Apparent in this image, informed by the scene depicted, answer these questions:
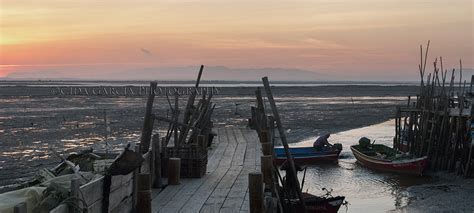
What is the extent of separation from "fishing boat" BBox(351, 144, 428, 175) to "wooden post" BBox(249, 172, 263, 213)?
12.4 meters

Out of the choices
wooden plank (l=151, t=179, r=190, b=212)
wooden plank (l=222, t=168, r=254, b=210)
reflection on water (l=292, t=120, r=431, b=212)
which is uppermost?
wooden plank (l=222, t=168, r=254, b=210)

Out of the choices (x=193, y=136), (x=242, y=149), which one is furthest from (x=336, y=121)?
(x=193, y=136)

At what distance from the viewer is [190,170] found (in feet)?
41.8

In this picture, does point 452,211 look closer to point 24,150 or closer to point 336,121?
point 24,150

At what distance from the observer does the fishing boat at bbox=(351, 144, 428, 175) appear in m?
19.9

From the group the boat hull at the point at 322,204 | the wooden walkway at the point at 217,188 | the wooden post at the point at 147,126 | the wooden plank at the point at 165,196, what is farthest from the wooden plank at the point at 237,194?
the wooden post at the point at 147,126

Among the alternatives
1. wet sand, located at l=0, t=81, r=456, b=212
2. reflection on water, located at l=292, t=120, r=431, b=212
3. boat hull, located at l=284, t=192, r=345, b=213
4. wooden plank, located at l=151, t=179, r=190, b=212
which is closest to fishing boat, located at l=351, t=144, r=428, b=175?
reflection on water, located at l=292, t=120, r=431, b=212

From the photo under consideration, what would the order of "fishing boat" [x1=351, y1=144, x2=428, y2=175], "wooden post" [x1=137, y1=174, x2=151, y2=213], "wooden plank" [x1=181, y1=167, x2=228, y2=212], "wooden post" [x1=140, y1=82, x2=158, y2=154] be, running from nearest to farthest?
"wooden post" [x1=137, y1=174, x2=151, y2=213] < "wooden plank" [x1=181, y1=167, x2=228, y2=212] < "wooden post" [x1=140, y1=82, x2=158, y2=154] < "fishing boat" [x1=351, y1=144, x2=428, y2=175]

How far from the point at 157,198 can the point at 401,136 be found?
19.1 m

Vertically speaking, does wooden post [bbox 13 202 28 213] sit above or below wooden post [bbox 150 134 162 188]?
above

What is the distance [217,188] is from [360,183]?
8.68 metres

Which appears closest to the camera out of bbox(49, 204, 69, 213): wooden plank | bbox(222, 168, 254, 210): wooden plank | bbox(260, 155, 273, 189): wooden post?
bbox(49, 204, 69, 213): wooden plank

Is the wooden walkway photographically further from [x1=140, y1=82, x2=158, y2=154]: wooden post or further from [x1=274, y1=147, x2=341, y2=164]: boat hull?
[x1=274, y1=147, x2=341, y2=164]: boat hull

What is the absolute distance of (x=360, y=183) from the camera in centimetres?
1866
